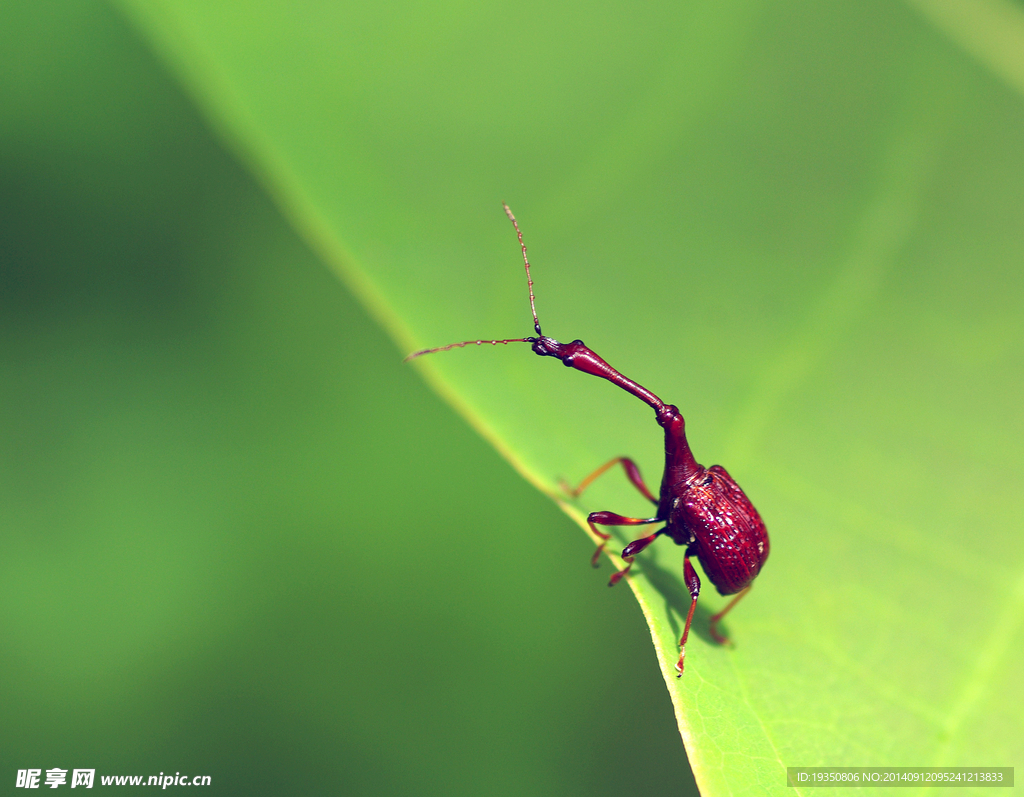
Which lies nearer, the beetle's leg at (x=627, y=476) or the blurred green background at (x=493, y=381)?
the blurred green background at (x=493, y=381)

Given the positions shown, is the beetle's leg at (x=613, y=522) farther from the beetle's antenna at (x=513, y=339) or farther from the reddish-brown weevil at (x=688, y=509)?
the beetle's antenna at (x=513, y=339)

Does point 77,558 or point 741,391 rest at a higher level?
point 741,391

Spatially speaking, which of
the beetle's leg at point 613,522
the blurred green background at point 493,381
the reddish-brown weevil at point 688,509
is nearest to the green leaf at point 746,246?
the blurred green background at point 493,381

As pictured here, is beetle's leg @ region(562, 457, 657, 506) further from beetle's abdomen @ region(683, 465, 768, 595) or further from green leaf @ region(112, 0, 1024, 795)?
beetle's abdomen @ region(683, 465, 768, 595)

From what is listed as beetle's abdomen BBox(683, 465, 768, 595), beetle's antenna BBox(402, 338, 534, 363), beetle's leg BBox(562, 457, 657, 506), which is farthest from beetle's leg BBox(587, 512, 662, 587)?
beetle's antenna BBox(402, 338, 534, 363)

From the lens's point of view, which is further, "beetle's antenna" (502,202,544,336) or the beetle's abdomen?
the beetle's abdomen

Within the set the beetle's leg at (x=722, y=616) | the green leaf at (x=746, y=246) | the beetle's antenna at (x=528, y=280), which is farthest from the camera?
the beetle's leg at (x=722, y=616)

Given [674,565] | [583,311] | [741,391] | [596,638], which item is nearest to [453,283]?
[583,311]

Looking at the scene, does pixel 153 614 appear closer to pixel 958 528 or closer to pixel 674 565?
pixel 674 565
